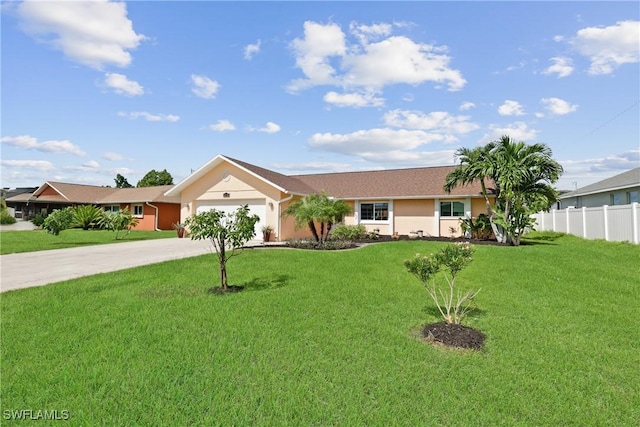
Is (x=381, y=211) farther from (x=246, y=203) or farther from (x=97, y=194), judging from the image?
(x=97, y=194)

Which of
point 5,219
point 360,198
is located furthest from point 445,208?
point 5,219

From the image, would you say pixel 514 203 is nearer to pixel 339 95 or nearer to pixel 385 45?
pixel 385 45

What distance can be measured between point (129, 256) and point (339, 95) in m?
13.3

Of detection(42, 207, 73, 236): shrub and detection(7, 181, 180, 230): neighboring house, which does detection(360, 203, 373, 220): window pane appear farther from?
detection(42, 207, 73, 236): shrub

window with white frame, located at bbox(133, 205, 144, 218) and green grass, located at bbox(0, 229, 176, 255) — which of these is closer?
green grass, located at bbox(0, 229, 176, 255)

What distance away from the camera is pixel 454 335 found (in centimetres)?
487

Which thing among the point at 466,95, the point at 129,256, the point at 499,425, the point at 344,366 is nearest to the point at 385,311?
the point at 344,366

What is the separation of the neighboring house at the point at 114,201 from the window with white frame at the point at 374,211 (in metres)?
16.7

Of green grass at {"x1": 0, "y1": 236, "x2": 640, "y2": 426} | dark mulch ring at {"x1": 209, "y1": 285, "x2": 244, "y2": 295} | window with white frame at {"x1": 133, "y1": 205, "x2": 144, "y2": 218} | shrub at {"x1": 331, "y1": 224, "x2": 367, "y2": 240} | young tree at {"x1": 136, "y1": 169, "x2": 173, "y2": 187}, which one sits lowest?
green grass at {"x1": 0, "y1": 236, "x2": 640, "y2": 426}

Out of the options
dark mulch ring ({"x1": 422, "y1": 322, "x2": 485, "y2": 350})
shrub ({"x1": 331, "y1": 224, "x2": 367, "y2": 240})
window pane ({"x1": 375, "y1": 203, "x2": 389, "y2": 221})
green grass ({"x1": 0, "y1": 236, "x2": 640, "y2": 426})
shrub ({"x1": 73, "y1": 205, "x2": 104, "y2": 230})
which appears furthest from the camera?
shrub ({"x1": 73, "y1": 205, "x2": 104, "y2": 230})

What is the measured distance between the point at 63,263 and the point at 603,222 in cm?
2293

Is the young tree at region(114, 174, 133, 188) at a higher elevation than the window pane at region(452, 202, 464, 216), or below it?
higher

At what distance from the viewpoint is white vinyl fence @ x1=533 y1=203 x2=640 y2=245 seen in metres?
13.9

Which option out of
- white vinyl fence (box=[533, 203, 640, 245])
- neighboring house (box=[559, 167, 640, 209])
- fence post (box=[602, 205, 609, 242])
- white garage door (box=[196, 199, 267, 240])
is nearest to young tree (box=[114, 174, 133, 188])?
white garage door (box=[196, 199, 267, 240])
